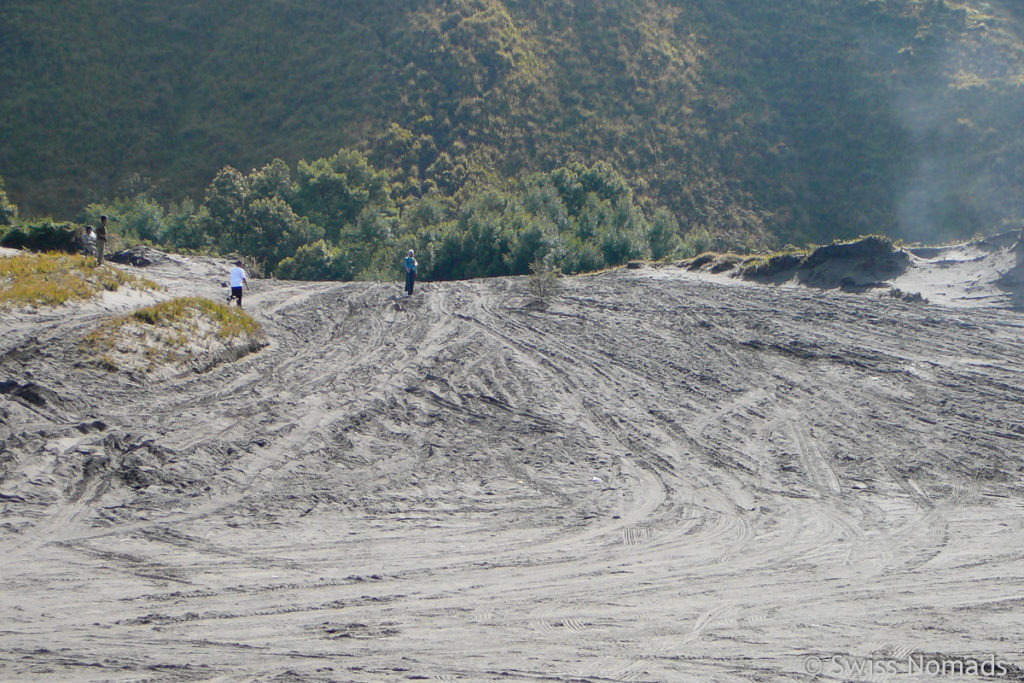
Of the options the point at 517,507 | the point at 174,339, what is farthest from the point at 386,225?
the point at 517,507

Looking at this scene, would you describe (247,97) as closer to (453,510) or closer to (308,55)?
(308,55)

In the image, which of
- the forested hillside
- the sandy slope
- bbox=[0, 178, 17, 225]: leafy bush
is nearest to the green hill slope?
the forested hillside

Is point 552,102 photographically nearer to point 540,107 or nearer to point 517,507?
point 540,107

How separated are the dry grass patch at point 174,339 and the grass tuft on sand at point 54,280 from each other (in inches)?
85.0

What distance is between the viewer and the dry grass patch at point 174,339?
1552cm

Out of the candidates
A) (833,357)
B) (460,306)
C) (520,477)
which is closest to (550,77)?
(460,306)

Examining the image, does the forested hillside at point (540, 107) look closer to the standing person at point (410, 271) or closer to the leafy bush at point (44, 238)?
the leafy bush at point (44, 238)

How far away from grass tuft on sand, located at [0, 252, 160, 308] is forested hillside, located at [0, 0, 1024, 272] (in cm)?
2223

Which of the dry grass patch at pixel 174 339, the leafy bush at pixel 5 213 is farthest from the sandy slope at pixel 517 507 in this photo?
the leafy bush at pixel 5 213

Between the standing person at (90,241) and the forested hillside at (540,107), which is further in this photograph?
the forested hillside at (540,107)

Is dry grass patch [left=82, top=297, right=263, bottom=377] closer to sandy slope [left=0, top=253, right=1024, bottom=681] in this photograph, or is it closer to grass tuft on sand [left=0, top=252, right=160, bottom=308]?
sandy slope [left=0, top=253, right=1024, bottom=681]

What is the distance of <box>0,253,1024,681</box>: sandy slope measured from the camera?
7.36m

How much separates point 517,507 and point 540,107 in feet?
152

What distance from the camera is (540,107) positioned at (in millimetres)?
53719
